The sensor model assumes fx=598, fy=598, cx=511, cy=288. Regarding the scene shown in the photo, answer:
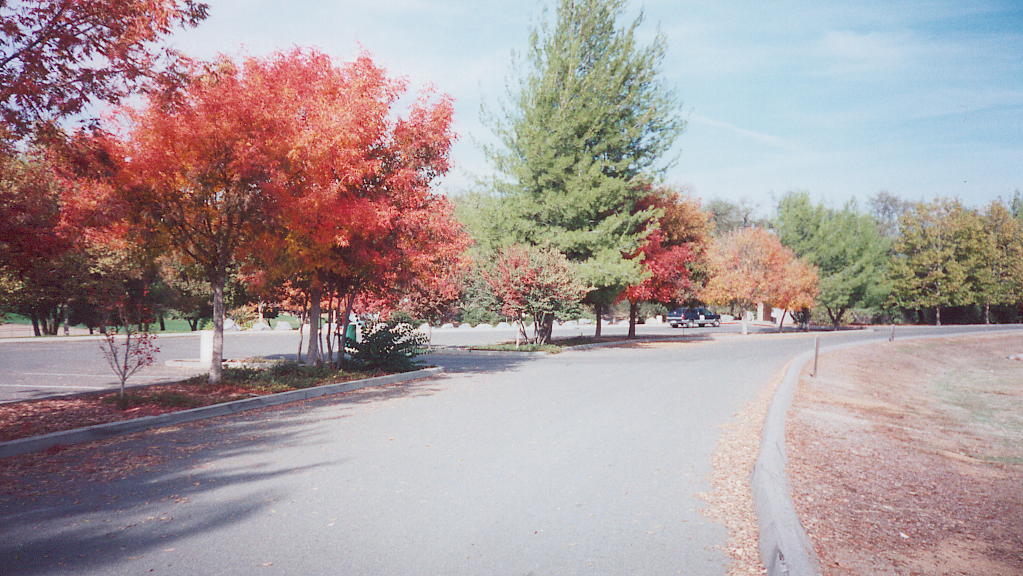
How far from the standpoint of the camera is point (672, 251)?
1187 inches

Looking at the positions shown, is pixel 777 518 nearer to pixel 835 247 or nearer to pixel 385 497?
pixel 385 497

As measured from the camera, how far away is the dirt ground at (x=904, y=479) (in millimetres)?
4438

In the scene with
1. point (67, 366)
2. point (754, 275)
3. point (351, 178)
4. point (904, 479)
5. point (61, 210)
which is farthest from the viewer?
point (754, 275)

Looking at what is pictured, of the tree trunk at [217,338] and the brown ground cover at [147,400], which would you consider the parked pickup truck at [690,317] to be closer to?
the brown ground cover at [147,400]

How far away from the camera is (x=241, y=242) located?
39.2 ft

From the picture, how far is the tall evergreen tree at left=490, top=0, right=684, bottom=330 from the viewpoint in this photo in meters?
25.3

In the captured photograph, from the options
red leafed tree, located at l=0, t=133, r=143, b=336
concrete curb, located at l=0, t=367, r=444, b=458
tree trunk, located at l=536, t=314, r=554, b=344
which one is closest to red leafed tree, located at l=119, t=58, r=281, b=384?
red leafed tree, located at l=0, t=133, r=143, b=336

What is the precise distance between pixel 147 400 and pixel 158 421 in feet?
4.50

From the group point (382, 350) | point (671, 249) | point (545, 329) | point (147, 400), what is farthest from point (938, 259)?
point (147, 400)

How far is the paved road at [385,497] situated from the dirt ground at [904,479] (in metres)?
1.04

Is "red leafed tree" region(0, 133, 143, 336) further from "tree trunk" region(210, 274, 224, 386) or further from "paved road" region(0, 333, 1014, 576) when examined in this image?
"paved road" region(0, 333, 1014, 576)

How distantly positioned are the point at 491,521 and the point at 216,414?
6348 mm

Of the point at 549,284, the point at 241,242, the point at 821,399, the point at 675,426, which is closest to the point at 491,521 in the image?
the point at 675,426

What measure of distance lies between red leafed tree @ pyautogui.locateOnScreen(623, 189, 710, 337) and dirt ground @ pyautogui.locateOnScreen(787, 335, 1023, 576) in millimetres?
11534
